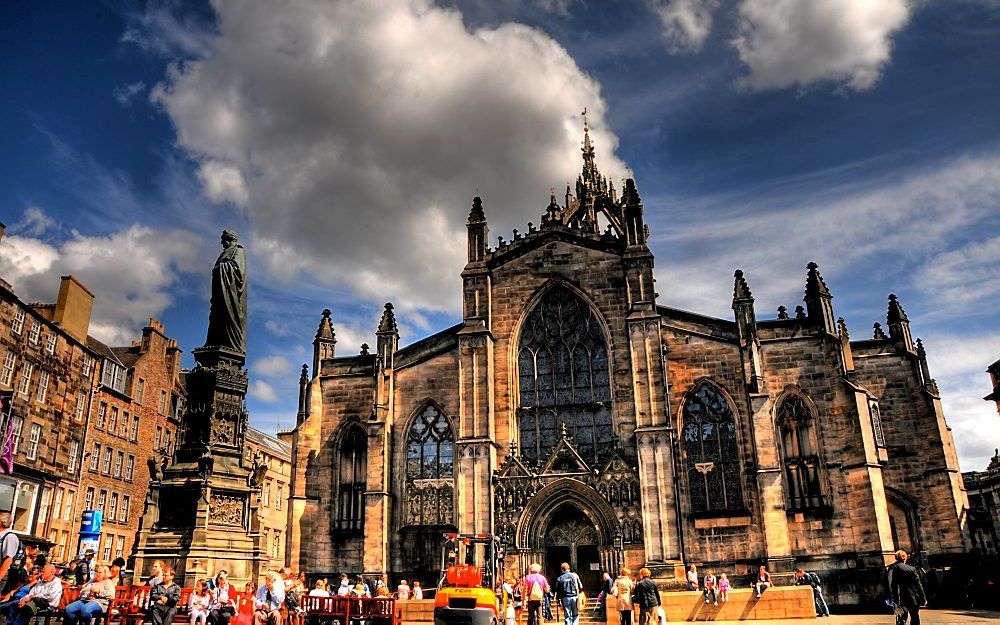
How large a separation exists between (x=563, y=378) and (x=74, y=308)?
86.8 feet

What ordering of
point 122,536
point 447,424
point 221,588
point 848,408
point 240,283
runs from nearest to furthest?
1. point 221,588
2. point 240,283
3. point 848,408
4. point 447,424
5. point 122,536

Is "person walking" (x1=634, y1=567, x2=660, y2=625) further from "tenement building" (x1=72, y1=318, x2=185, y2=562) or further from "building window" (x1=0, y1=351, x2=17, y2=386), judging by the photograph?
"tenement building" (x1=72, y1=318, x2=185, y2=562)

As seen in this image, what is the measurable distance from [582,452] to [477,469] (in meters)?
4.23

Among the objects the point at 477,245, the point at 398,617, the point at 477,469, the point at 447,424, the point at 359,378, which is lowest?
the point at 398,617

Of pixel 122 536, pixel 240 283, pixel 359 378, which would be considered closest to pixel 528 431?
pixel 359 378

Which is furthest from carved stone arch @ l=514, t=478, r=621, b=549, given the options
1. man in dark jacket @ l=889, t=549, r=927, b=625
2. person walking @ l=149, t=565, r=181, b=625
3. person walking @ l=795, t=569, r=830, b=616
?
person walking @ l=149, t=565, r=181, b=625

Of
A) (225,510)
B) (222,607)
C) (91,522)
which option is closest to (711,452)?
(225,510)

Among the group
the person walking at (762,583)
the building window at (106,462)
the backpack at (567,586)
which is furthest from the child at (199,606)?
the building window at (106,462)

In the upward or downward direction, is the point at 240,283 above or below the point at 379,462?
above

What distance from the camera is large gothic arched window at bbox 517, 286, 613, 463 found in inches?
1206

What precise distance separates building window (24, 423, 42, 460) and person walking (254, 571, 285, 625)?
2641 cm

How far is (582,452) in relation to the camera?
30266mm

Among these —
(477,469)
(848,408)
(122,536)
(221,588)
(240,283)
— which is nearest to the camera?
(221,588)

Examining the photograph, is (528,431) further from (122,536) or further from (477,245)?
(122,536)
